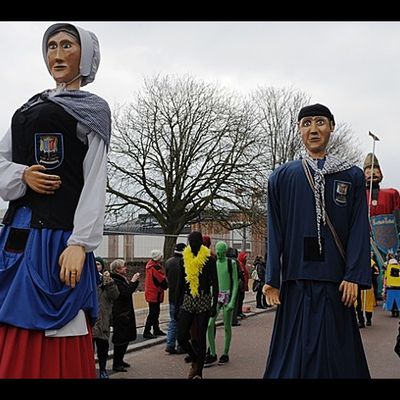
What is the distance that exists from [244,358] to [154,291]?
2851mm

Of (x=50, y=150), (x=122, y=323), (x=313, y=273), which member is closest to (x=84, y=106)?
(x=50, y=150)

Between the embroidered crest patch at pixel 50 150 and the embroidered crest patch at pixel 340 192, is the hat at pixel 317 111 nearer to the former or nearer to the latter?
the embroidered crest patch at pixel 340 192

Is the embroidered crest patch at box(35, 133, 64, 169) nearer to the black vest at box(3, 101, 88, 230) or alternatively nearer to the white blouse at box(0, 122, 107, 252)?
the black vest at box(3, 101, 88, 230)

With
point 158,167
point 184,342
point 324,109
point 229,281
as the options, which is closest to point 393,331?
point 229,281

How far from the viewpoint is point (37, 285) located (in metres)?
2.92

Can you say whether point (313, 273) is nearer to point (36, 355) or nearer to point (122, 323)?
point (36, 355)

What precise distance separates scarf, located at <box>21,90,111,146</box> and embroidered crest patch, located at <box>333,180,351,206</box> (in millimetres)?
1462

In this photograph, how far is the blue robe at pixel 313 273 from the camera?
354 centimetres

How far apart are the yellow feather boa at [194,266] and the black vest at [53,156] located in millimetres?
4627

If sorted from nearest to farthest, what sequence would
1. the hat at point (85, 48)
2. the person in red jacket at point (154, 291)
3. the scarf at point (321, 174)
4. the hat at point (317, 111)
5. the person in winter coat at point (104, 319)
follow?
the hat at point (85, 48) < the scarf at point (321, 174) < the hat at point (317, 111) < the person in winter coat at point (104, 319) < the person in red jacket at point (154, 291)

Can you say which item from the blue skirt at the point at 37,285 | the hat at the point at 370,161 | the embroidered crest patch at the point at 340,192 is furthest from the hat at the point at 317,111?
the hat at the point at 370,161

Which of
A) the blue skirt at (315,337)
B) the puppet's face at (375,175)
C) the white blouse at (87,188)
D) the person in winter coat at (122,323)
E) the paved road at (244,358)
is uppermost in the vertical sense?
the puppet's face at (375,175)

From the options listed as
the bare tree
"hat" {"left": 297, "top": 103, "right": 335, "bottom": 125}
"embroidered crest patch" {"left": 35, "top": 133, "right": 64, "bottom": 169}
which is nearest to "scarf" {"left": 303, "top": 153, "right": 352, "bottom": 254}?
"hat" {"left": 297, "top": 103, "right": 335, "bottom": 125}

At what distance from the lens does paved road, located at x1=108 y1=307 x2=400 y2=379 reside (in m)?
7.65
